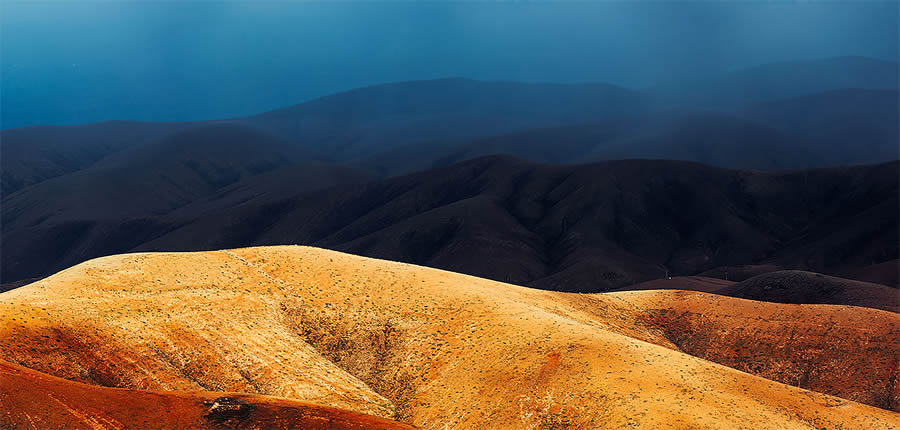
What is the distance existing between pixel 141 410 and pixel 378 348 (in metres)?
18.8

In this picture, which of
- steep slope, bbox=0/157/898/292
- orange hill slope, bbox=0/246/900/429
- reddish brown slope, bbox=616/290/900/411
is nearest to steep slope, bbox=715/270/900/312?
reddish brown slope, bbox=616/290/900/411

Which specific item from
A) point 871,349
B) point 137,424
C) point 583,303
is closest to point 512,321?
point 583,303

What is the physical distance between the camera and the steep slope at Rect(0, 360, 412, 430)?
29.5 metres

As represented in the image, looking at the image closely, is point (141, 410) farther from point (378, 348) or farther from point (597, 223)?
point (597, 223)

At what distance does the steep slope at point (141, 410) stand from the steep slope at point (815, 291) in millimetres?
57729

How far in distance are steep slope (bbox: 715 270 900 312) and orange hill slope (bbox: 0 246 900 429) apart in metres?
15.4

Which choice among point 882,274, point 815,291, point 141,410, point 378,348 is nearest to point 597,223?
point 882,274

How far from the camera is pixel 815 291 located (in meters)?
74.9

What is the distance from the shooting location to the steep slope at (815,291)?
68875mm

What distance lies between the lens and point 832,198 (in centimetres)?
15625

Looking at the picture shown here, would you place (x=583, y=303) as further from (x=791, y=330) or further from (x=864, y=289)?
(x=864, y=289)

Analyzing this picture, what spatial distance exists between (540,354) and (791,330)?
88.2ft

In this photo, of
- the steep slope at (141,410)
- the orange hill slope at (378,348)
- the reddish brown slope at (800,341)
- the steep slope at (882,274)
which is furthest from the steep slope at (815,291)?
the steep slope at (141,410)

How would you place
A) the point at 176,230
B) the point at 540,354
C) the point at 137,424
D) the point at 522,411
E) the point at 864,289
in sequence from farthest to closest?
1. the point at 176,230
2. the point at 864,289
3. the point at 540,354
4. the point at 522,411
5. the point at 137,424
